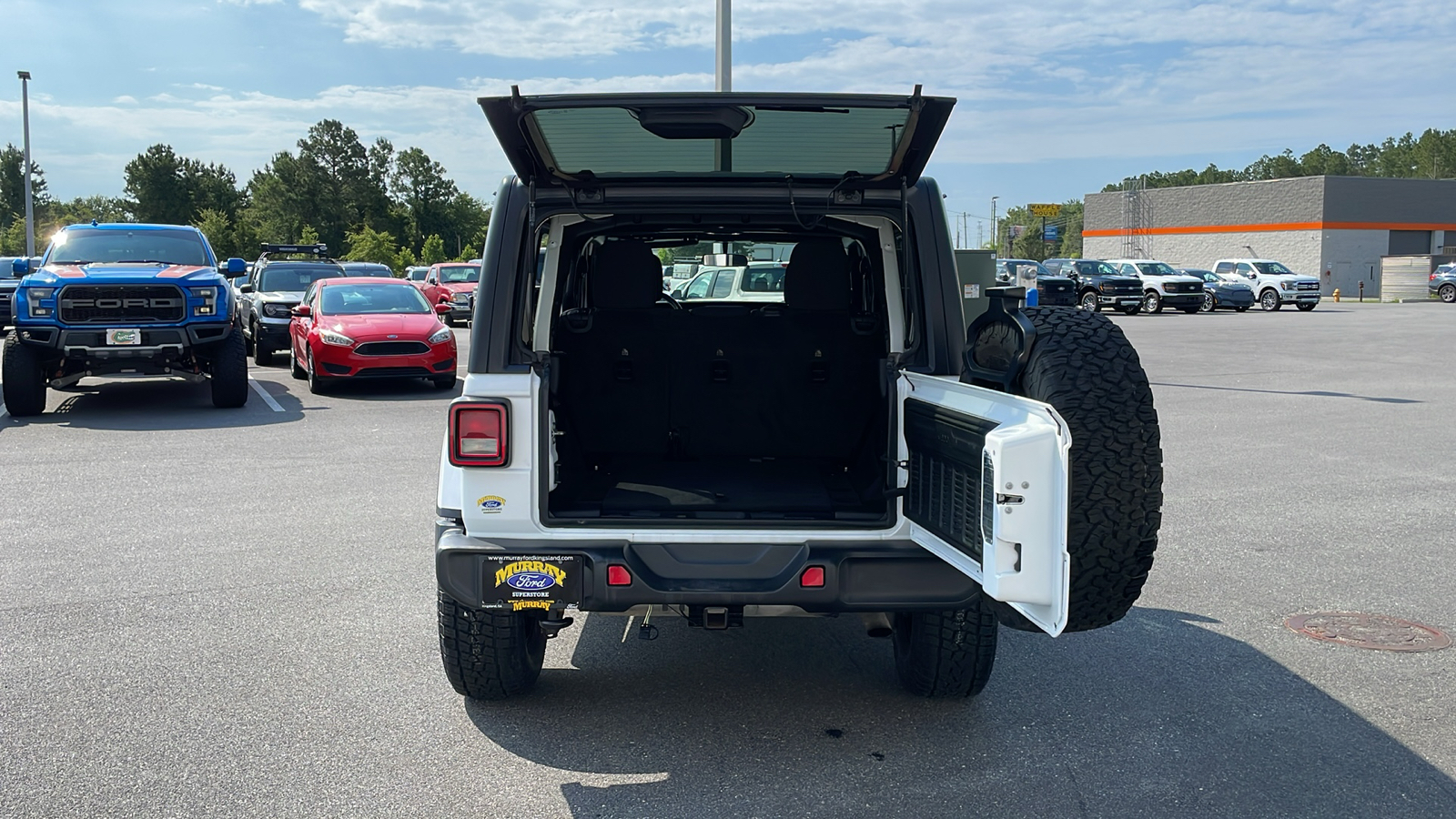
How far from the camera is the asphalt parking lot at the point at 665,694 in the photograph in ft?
12.3

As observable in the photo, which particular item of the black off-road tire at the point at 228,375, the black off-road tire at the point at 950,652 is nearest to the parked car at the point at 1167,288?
the black off-road tire at the point at 228,375

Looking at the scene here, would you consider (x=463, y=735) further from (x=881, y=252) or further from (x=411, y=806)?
(x=881, y=252)

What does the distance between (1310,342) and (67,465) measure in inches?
863

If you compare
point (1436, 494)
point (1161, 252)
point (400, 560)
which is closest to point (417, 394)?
point (400, 560)

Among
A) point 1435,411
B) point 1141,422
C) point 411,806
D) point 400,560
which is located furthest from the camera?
point 1435,411

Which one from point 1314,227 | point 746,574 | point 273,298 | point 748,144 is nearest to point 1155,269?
point 1314,227

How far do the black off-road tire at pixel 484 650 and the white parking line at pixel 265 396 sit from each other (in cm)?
1000

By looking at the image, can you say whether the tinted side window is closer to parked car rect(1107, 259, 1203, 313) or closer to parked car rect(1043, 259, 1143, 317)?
parked car rect(1043, 259, 1143, 317)

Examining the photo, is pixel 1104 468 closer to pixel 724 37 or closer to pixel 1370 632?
pixel 1370 632

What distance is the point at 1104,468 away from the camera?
3.29 metres

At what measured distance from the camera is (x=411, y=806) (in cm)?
365

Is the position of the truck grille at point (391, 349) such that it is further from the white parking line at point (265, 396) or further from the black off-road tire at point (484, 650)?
the black off-road tire at point (484, 650)

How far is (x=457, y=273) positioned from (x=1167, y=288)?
891 inches

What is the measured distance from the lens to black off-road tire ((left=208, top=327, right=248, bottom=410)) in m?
13.4
